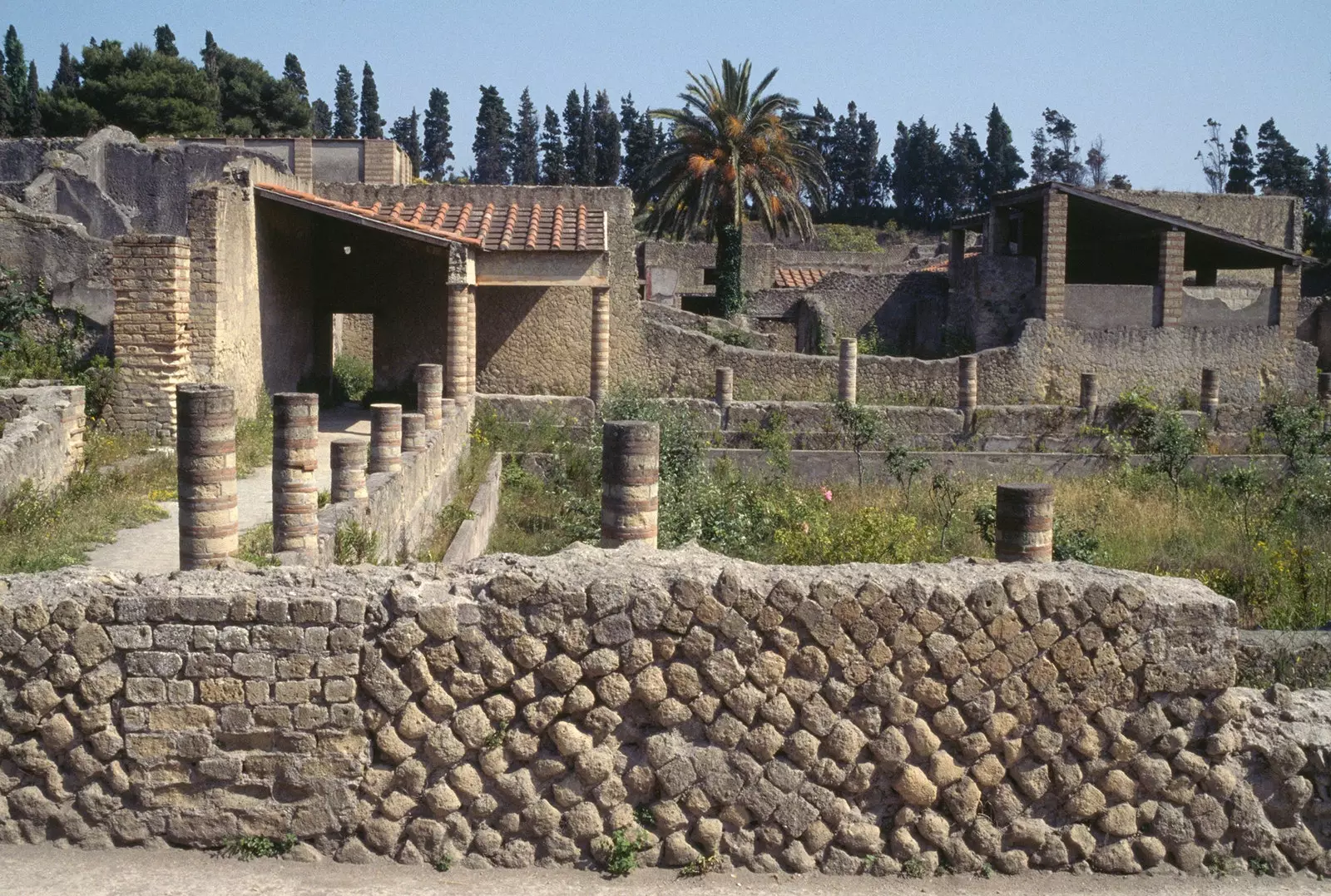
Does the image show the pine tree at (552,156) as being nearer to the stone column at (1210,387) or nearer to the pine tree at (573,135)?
the pine tree at (573,135)

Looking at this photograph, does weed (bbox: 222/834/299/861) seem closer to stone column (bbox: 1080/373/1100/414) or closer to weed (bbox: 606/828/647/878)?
weed (bbox: 606/828/647/878)

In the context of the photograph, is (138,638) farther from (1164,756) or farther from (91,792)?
(1164,756)

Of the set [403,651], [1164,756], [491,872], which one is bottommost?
[491,872]

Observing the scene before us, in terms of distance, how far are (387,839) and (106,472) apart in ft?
21.9

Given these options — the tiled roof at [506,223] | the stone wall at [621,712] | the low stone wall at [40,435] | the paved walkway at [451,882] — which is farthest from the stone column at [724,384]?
the paved walkway at [451,882]

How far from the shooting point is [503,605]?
15.1 ft

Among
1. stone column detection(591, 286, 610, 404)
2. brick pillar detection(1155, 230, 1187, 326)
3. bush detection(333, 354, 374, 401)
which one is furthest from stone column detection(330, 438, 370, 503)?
brick pillar detection(1155, 230, 1187, 326)

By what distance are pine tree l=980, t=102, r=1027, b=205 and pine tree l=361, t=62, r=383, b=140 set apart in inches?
1221

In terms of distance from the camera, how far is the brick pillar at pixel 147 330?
39.7 ft

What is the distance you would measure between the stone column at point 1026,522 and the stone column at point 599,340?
11.8m

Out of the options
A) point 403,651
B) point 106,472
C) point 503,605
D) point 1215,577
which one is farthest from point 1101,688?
point 106,472

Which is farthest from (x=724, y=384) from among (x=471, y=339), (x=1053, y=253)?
(x=1053, y=253)

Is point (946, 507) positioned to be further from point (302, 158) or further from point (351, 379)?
point (302, 158)

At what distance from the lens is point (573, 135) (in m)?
64.0
